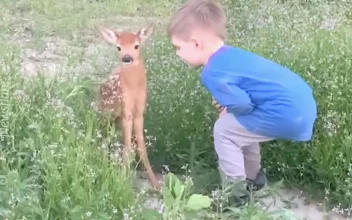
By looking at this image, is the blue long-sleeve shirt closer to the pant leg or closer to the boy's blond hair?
the boy's blond hair

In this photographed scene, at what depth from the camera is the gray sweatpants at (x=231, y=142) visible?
4340 mm

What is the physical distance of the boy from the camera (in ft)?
13.8

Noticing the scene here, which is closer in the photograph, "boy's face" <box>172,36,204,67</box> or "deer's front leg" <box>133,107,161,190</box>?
"boy's face" <box>172,36,204,67</box>

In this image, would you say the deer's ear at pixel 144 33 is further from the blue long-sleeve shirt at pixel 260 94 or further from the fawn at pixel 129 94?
the blue long-sleeve shirt at pixel 260 94

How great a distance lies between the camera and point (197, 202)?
3.81 metres

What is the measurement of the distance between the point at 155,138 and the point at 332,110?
3.25 ft

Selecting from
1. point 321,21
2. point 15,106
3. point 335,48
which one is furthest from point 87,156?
point 321,21

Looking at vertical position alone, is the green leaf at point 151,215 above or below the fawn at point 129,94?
below

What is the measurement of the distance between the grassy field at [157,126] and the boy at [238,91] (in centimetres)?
27

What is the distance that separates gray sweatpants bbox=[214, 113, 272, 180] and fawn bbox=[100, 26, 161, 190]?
16.1 inches

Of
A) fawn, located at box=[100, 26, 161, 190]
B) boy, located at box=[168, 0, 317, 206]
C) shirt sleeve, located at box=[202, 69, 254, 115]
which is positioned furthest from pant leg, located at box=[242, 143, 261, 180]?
fawn, located at box=[100, 26, 161, 190]

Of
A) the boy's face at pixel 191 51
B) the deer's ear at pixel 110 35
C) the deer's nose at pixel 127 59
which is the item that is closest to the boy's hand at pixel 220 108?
the boy's face at pixel 191 51

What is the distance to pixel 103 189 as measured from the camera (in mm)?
3875

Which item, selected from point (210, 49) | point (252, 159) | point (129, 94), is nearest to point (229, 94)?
point (210, 49)
